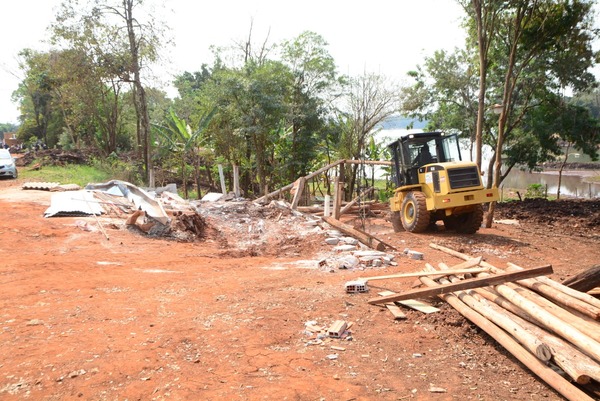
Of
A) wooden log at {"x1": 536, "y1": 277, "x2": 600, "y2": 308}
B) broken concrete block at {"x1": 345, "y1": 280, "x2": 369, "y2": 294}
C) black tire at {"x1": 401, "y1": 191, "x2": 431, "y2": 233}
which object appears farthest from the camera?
black tire at {"x1": 401, "y1": 191, "x2": 431, "y2": 233}

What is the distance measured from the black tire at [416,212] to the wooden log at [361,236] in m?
2.19

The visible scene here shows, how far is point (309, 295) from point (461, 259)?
13.2 ft

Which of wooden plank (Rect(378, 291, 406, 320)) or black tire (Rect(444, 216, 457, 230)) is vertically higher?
black tire (Rect(444, 216, 457, 230))

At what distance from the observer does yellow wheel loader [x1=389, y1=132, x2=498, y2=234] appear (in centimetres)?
1109

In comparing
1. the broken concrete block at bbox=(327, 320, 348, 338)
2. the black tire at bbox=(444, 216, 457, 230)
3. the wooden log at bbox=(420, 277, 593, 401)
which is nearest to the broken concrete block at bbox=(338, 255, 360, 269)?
the wooden log at bbox=(420, 277, 593, 401)

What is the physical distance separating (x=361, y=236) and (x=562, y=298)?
19.5 ft

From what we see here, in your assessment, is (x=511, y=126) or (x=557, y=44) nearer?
(x=557, y=44)

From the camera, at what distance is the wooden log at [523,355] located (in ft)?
11.0

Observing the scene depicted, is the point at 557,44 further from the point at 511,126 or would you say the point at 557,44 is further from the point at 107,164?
the point at 107,164

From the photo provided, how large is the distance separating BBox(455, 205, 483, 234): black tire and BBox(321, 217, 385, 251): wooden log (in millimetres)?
3541

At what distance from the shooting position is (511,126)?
818 inches

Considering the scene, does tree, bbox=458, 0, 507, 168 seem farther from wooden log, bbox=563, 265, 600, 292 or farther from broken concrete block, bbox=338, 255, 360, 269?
wooden log, bbox=563, 265, 600, 292

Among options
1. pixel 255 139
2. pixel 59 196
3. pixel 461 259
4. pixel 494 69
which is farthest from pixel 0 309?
pixel 494 69

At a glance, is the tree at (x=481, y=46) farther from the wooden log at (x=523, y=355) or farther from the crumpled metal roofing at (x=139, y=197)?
the crumpled metal roofing at (x=139, y=197)
